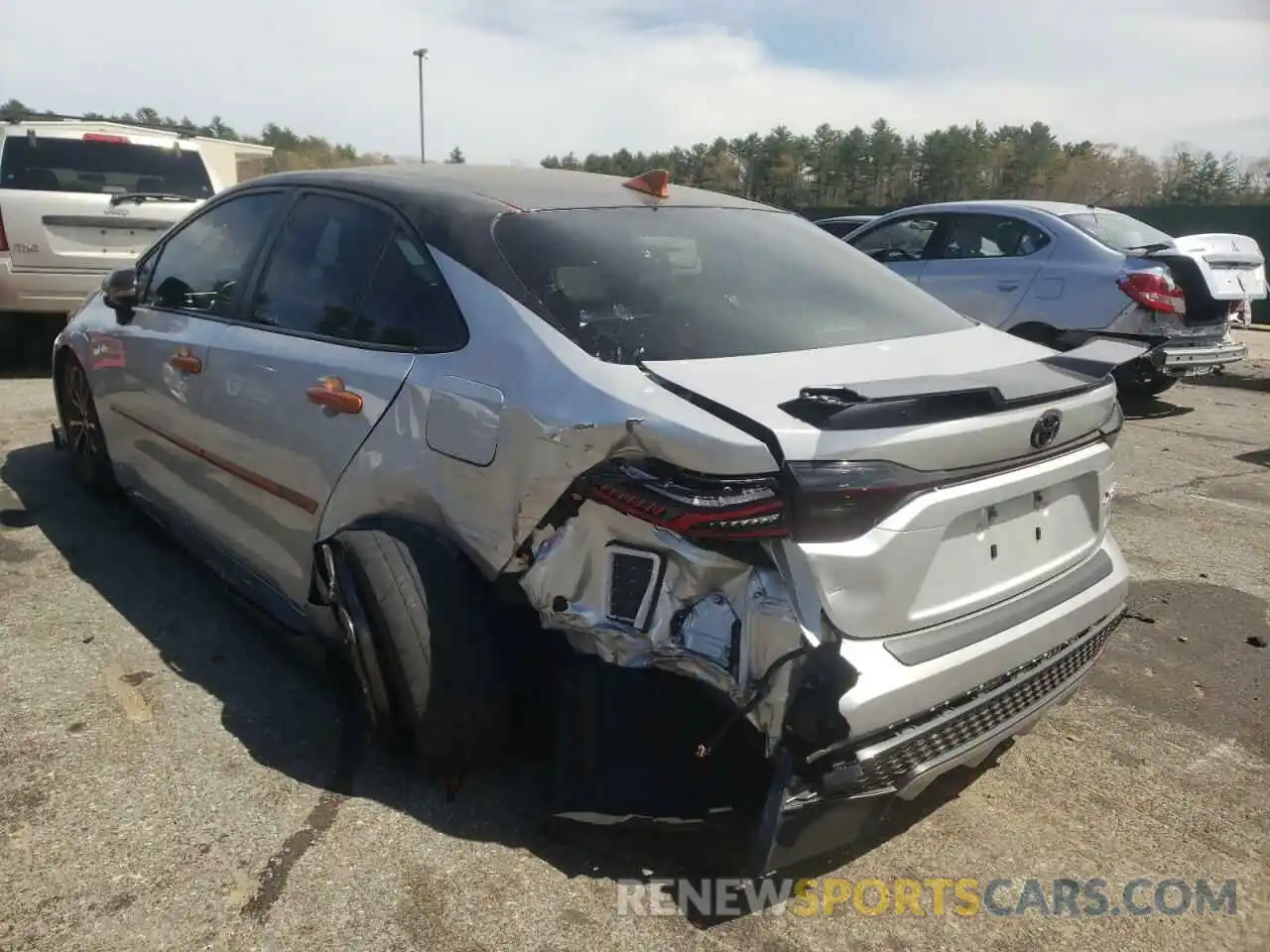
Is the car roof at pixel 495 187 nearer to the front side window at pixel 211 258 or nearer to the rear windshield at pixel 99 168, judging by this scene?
the front side window at pixel 211 258

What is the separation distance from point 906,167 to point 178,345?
48371mm

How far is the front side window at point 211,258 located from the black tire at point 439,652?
1484 mm

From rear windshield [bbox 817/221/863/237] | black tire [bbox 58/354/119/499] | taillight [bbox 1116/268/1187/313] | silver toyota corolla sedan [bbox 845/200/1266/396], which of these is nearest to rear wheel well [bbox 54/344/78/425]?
black tire [bbox 58/354/119/499]

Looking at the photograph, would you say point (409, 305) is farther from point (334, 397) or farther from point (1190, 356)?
point (1190, 356)

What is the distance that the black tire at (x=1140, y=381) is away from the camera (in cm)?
759

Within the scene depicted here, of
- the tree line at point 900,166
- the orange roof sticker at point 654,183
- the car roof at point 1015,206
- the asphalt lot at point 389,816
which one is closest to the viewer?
the asphalt lot at point 389,816

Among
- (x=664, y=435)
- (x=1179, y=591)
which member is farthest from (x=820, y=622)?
(x=1179, y=591)

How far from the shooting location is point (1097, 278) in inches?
291

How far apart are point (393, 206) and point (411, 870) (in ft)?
5.86

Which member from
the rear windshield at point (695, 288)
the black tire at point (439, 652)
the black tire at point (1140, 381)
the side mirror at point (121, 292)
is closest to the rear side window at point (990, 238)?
the black tire at point (1140, 381)

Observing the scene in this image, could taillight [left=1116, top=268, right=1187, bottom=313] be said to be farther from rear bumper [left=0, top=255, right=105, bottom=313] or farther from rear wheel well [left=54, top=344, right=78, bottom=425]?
rear bumper [left=0, top=255, right=105, bottom=313]

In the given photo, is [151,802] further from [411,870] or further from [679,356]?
[679,356]

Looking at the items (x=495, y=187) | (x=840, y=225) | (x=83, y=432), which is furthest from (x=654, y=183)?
(x=840, y=225)

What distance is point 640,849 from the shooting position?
242 cm
